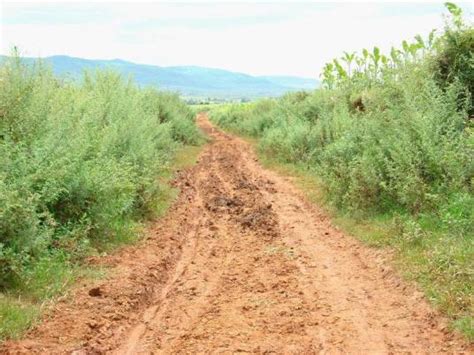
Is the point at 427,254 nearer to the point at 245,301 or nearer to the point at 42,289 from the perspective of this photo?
the point at 245,301

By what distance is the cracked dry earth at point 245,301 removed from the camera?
576 centimetres

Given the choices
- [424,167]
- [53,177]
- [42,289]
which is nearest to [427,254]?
[424,167]

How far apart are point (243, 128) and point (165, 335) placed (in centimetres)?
3121

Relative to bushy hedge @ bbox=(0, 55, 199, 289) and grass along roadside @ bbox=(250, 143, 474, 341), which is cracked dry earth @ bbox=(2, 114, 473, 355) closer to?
grass along roadside @ bbox=(250, 143, 474, 341)

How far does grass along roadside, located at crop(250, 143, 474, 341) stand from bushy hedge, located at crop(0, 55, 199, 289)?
4.15m

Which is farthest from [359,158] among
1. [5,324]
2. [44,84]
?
[5,324]

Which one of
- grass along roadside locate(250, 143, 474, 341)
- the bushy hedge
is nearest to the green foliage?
grass along roadside locate(250, 143, 474, 341)

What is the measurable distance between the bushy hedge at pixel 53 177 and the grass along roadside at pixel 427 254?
163 inches

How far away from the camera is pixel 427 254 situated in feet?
25.8

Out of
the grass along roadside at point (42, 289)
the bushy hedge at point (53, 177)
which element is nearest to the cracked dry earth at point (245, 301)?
the grass along roadside at point (42, 289)

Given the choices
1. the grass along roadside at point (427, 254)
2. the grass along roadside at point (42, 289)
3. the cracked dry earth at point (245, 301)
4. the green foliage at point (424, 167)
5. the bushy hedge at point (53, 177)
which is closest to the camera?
the cracked dry earth at point (245, 301)

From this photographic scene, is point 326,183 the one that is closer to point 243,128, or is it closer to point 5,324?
point 5,324

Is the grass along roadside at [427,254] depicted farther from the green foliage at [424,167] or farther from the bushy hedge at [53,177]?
the bushy hedge at [53,177]

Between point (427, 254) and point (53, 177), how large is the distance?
17.1 feet
